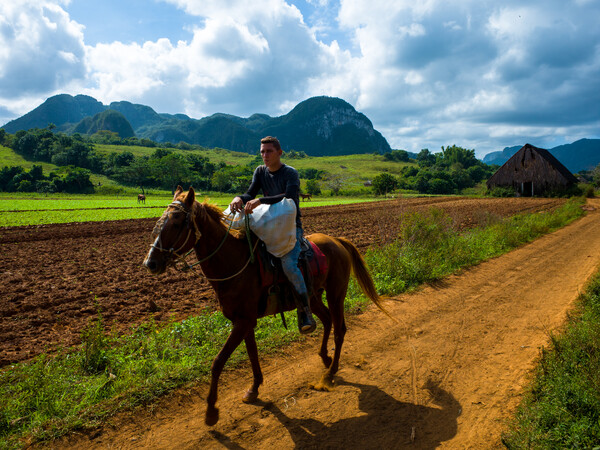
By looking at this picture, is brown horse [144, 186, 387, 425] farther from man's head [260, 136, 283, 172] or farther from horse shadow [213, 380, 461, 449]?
man's head [260, 136, 283, 172]

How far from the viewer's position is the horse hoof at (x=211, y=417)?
359 cm

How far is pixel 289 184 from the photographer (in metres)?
4.11

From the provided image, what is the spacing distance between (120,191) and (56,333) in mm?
69685

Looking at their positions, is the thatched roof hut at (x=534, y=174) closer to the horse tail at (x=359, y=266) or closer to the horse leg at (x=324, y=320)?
the horse tail at (x=359, y=266)

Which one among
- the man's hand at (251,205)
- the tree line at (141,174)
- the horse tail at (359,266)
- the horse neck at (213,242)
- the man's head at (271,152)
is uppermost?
the tree line at (141,174)

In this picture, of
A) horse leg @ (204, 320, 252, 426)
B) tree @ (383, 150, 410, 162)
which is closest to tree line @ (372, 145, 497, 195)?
tree @ (383, 150, 410, 162)

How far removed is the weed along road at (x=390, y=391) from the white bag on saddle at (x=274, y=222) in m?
2.02

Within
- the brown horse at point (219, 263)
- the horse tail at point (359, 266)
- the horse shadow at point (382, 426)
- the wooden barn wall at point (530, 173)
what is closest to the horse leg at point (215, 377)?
the brown horse at point (219, 263)

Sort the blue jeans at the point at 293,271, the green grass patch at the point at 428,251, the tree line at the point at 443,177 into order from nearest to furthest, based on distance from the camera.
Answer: the blue jeans at the point at 293,271 → the green grass patch at the point at 428,251 → the tree line at the point at 443,177

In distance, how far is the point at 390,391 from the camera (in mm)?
4336

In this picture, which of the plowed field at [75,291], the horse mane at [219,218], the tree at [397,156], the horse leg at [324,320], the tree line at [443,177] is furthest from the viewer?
the tree at [397,156]

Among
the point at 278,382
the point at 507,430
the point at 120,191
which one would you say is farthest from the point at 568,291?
the point at 120,191

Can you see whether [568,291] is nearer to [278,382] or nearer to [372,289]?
[372,289]

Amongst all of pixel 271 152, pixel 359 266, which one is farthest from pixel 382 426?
pixel 271 152
